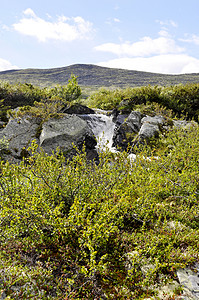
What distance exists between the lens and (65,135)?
1002 centimetres

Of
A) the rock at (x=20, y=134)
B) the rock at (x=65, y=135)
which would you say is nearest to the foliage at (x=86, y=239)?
the rock at (x=65, y=135)

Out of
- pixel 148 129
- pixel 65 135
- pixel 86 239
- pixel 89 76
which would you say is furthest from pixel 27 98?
pixel 89 76

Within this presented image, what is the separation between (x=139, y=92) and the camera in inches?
696

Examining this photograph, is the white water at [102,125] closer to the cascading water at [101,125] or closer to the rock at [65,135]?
the cascading water at [101,125]

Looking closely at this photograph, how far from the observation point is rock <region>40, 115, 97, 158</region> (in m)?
9.69

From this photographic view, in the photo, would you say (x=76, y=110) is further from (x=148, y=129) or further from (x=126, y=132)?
(x=148, y=129)

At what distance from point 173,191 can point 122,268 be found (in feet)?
8.19

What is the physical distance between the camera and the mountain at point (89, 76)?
4326 inches

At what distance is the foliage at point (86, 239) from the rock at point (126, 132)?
270 inches

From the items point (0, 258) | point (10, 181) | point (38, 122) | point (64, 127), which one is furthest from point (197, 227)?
point (38, 122)

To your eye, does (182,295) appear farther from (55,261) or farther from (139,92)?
(139,92)

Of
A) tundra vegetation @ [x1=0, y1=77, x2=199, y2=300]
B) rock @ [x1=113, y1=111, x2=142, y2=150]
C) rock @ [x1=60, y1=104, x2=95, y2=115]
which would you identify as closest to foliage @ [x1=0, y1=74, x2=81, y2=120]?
rock @ [x1=60, y1=104, x2=95, y2=115]

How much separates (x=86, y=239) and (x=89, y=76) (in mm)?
134999

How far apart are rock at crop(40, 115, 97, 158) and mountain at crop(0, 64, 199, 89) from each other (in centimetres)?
10164
